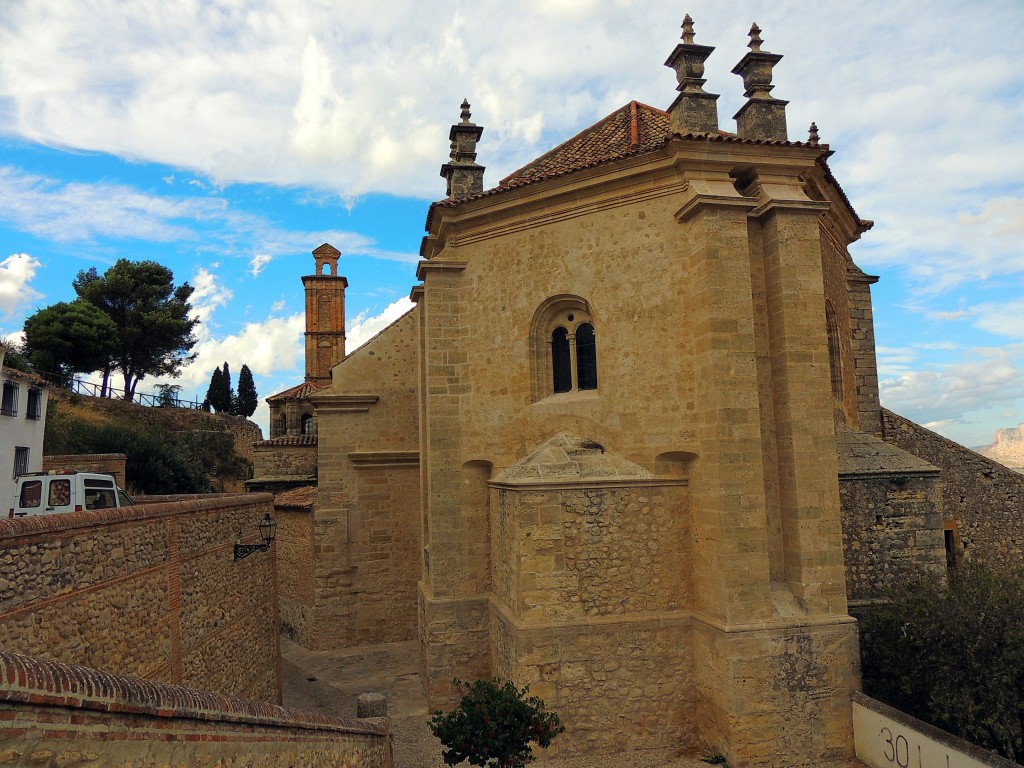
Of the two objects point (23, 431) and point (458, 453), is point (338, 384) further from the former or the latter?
point (23, 431)

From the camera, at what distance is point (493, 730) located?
26.8ft

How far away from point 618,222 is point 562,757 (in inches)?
334

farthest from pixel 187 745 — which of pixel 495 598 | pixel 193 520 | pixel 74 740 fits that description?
pixel 495 598

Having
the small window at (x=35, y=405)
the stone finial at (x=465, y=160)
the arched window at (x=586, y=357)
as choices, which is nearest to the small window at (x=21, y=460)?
the small window at (x=35, y=405)

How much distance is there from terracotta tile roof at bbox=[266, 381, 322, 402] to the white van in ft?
55.8

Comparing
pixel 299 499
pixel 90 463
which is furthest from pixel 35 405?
pixel 299 499

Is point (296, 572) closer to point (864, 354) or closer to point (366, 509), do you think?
point (366, 509)

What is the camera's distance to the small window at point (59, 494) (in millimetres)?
9906

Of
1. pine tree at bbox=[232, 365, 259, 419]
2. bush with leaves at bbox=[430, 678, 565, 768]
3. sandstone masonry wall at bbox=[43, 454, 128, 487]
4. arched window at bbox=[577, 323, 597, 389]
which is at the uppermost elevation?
pine tree at bbox=[232, 365, 259, 419]

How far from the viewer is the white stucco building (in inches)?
690

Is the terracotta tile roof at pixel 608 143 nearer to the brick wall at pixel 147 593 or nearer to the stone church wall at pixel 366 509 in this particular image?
the stone church wall at pixel 366 509

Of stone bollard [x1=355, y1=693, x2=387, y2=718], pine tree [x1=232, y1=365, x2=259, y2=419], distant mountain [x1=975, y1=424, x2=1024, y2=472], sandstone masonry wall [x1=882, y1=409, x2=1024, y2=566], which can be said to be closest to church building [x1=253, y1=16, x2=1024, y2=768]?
stone bollard [x1=355, y1=693, x2=387, y2=718]

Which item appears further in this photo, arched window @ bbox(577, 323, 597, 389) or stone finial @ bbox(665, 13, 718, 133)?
arched window @ bbox(577, 323, 597, 389)

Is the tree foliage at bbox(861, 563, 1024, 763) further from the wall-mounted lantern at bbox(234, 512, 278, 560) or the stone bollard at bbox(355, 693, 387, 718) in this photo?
the wall-mounted lantern at bbox(234, 512, 278, 560)
